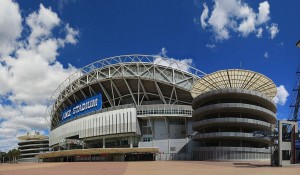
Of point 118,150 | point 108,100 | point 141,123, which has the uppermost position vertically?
point 108,100

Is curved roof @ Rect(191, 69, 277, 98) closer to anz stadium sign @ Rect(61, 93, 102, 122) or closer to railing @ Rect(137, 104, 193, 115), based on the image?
railing @ Rect(137, 104, 193, 115)

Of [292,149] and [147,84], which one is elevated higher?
[147,84]

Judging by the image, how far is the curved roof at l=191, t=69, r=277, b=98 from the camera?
76.5 m

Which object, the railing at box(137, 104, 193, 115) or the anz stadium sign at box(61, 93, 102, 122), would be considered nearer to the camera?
the railing at box(137, 104, 193, 115)

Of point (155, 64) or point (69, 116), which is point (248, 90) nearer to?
point (155, 64)

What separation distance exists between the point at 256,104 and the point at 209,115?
1179 cm

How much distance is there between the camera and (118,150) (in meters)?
81.2

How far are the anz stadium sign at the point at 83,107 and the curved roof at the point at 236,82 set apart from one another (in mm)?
38075

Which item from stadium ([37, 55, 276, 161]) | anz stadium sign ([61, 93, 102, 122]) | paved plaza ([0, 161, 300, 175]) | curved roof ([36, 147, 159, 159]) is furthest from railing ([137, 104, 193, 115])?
paved plaza ([0, 161, 300, 175])

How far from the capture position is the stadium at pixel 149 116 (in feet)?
251

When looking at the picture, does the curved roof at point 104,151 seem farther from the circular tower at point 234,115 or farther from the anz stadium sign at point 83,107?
the anz stadium sign at point 83,107

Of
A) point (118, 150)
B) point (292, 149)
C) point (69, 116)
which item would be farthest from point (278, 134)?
point (69, 116)

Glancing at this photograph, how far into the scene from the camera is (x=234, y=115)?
252 ft

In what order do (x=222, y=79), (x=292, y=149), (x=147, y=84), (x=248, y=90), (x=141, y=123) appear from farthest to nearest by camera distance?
(x=147, y=84) → (x=141, y=123) → (x=222, y=79) → (x=248, y=90) → (x=292, y=149)
